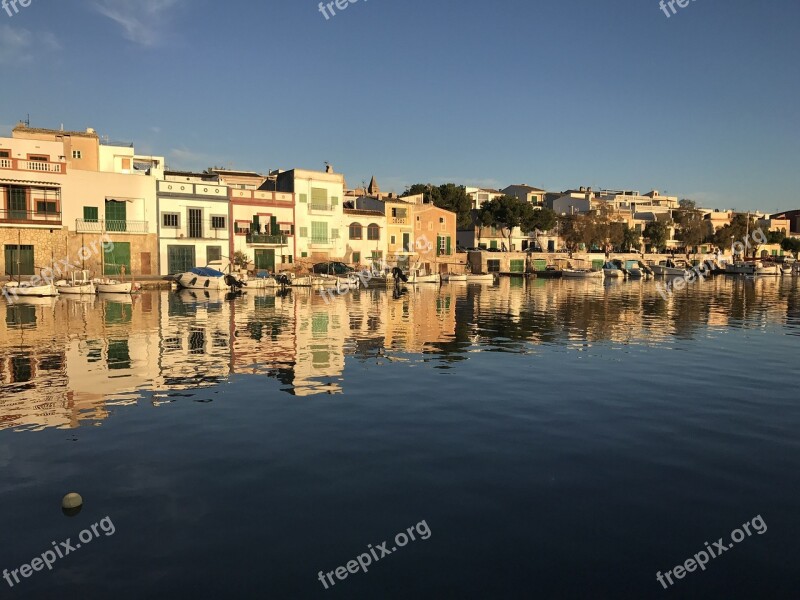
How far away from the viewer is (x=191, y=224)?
5978 cm

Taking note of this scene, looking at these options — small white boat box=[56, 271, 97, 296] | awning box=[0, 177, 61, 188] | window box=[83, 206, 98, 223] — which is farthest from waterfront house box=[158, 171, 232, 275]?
small white boat box=[56, 271, 97, 296]

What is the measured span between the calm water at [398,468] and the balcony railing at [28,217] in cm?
3392

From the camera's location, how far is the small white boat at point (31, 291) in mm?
42928

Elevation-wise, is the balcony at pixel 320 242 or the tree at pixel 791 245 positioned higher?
the tree at pixel 791 245

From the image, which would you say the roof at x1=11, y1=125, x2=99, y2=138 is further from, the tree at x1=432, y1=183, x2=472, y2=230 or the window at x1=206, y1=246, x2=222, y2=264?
→ the tree at x1=432, y1=183, x2=472, y2=230

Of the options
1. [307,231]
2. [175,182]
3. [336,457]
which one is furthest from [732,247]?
[336,457]

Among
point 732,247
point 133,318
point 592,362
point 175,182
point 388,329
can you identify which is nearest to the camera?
point 592,362

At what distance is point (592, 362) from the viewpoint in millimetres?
20016

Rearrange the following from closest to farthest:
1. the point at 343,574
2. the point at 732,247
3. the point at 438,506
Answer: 1. the point at 343,574
2. the point at 438,506
3. the point at 732,247

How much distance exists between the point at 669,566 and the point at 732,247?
14267 cm

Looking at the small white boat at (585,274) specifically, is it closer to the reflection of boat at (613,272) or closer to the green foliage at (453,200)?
the reflection of boat at (613,272)

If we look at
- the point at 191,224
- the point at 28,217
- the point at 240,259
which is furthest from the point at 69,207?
the point at 240,259

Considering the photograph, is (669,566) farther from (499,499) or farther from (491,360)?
(491,360)

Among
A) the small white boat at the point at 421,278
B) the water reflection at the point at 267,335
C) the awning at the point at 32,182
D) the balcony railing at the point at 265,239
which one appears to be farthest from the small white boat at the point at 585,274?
the awning at the point at 32,182
